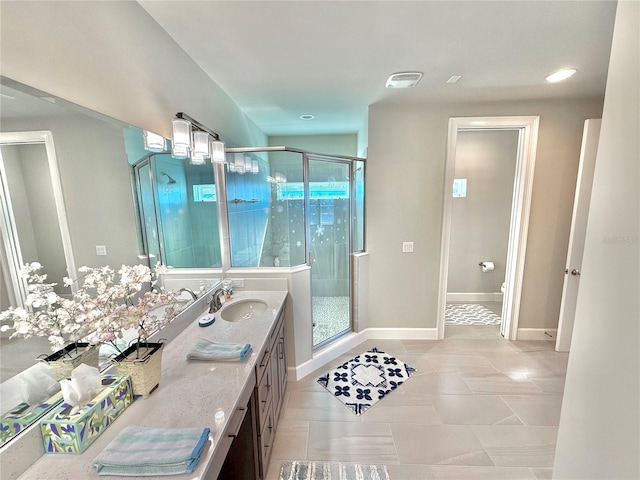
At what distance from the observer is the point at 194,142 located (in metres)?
1.75

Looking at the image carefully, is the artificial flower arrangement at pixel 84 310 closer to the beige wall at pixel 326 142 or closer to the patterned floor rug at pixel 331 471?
the patterned floor rug at pixel 331 471

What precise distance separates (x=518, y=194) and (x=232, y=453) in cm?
342

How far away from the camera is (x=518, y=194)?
2.81 m

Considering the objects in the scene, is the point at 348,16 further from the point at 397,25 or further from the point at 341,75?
the point at 341,75

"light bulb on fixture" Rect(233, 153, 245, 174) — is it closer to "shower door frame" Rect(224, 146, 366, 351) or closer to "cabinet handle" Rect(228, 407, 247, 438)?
"shower door frame" Rect(224, 146, 366, 351)

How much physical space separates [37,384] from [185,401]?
0.49 metres

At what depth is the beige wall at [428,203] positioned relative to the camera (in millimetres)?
2688

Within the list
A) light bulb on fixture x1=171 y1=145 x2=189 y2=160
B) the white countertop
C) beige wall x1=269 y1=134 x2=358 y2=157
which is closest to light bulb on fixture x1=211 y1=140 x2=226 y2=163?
light bulb on fixture x1=171 y1=145 x2=189 y2=160

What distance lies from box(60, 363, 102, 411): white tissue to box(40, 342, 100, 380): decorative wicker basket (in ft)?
0.11

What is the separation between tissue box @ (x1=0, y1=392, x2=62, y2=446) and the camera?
0.78 meters

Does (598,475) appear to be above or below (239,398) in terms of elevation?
below

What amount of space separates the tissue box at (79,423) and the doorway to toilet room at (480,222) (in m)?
3.73

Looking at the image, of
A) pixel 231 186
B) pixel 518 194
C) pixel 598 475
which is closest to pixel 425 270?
pixel 518 194

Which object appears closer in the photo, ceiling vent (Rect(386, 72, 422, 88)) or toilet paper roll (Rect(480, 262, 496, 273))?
ceiling vent (Rect(386, 72, 422, 88))
